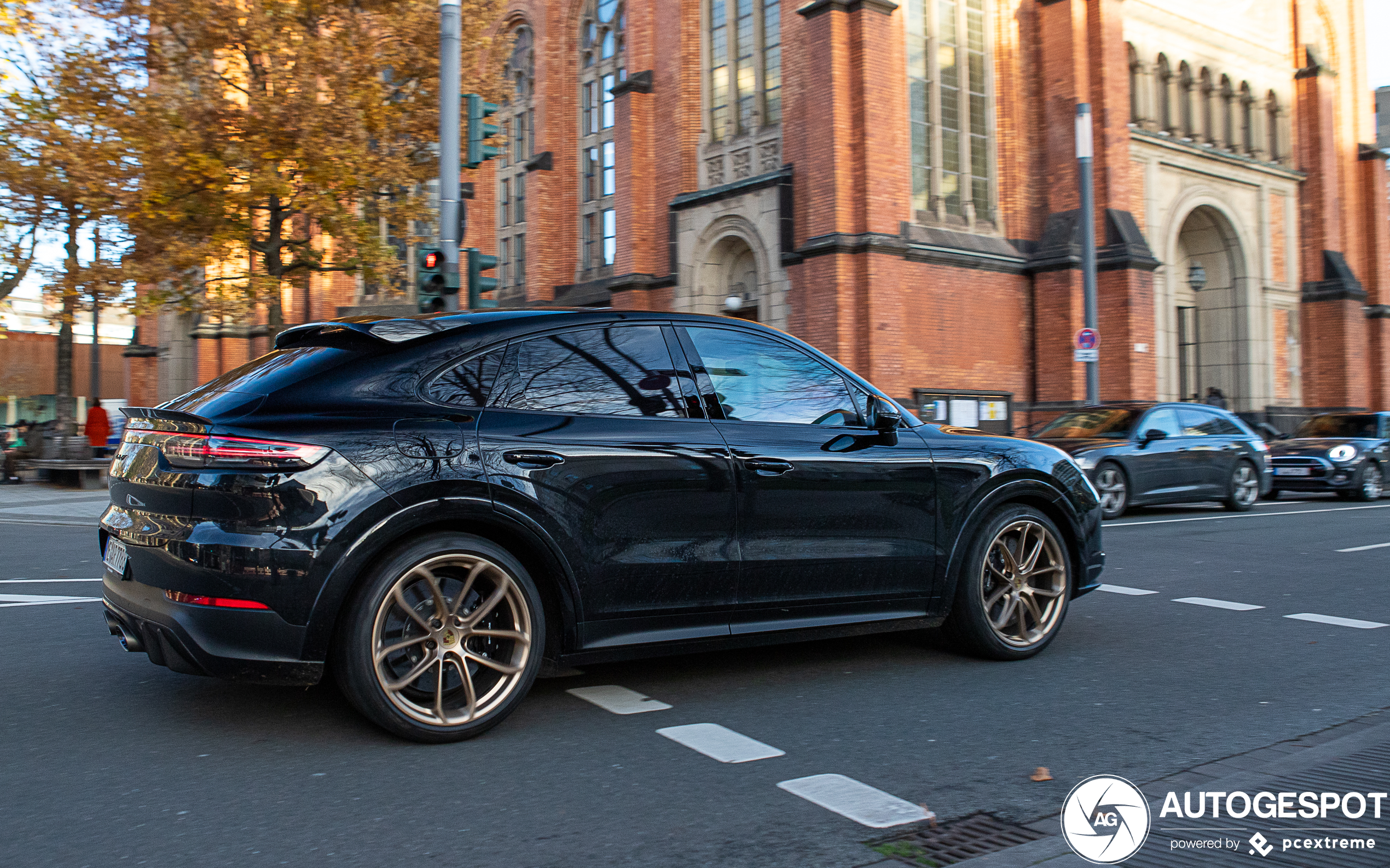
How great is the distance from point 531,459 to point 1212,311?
99.6ft

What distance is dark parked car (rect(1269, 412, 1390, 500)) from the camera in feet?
56.8

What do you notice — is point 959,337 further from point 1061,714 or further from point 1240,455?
point 1061,714

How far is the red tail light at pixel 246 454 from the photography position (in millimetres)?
3639

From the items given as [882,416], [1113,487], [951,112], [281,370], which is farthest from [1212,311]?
[281,370]

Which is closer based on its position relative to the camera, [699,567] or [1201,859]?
[1201,859]

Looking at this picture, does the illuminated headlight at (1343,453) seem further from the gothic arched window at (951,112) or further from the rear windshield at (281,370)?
the rear windshield at (281,370)

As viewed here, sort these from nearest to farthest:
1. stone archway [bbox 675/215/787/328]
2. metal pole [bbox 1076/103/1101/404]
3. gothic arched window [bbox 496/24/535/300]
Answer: metal pole [bbox 1076/103/1101/404]
stone archway [bbox 675/215/787/328]
gothic arched window [bbox 496/24/535/300]

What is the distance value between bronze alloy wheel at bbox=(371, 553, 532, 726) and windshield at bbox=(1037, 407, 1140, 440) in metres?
11.5

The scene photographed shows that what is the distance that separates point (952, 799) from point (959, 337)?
19826mm

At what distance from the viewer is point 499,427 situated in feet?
13.4

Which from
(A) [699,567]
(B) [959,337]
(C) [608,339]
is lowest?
(A) [699,567]

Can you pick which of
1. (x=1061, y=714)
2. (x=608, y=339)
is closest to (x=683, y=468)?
(x=608, y=339)

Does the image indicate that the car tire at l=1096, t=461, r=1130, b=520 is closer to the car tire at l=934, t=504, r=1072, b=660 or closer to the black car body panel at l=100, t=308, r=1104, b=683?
the car tire at l=934, t=504, r=1072, b=660

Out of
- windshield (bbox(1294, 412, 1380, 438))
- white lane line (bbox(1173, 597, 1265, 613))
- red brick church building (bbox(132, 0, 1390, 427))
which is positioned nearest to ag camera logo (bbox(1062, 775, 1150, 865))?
white lane line (bbox(1173, 597, 1265, 613))
